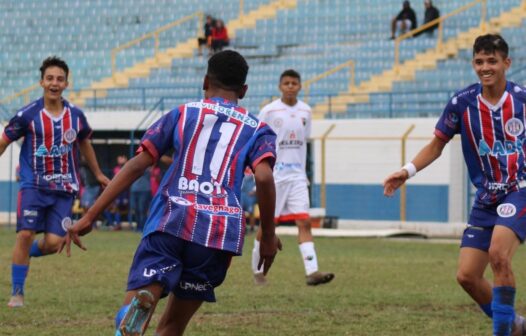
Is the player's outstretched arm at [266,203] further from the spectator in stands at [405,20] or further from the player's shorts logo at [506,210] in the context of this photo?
the spectator in stands at [405,20]

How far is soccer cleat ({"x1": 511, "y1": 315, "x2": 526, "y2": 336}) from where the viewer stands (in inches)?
329

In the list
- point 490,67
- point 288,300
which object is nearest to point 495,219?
point 490,67

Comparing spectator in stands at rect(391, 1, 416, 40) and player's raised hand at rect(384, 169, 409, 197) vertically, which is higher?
spectator in stands at rect(391, 1, 416, 40)

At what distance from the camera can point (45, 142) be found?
1129 centimetres

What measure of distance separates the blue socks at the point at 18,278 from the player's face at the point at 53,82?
1602 mm

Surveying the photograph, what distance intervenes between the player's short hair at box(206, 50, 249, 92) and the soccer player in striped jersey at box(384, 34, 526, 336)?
1944 millimetres

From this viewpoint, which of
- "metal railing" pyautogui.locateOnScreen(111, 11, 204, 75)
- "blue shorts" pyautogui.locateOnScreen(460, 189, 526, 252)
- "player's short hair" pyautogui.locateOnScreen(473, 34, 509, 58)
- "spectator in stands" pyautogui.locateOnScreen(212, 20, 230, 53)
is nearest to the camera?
"blue shorts" pyautogui.locateOnScreen(460, 189, 526, 252)

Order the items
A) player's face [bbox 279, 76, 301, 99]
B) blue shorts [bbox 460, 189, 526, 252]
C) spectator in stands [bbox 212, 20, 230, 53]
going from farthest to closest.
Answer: spectator in stands [bbox 212, 20, 230, 53] → player's face [bbox 279, 76, 301, 99] → blue shorts [bbox 460, 189, 526, 252]

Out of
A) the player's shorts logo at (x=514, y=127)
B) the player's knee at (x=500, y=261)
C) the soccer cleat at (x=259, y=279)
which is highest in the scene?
the player's shorts logo at (x=514, y=127)

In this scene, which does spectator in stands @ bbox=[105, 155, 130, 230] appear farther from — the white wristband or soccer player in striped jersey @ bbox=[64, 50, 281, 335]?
soccer player in striped jersey @ bbox=[64, 50, 281, 335]

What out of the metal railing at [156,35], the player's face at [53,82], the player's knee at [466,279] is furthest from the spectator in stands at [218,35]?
the player's knee at [466,279]

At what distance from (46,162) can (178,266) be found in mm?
5246

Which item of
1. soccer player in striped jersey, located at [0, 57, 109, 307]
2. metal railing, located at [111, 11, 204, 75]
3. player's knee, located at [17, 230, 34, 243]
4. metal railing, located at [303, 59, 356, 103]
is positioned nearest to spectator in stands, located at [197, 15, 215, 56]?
metal railing, located at [111, 11, 204, 75]

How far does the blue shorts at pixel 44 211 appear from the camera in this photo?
11281 mm
